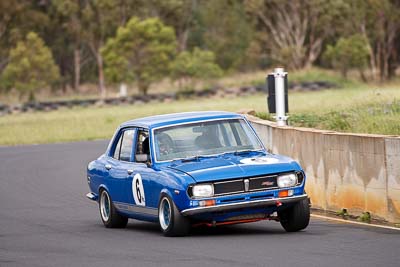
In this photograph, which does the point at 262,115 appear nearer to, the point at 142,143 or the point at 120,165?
the point at 120,165

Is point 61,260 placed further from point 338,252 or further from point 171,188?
point 338,252

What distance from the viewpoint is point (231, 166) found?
488 inches

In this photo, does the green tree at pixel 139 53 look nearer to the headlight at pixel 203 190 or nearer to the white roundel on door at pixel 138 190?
the white roundel on door at pixel 138 190

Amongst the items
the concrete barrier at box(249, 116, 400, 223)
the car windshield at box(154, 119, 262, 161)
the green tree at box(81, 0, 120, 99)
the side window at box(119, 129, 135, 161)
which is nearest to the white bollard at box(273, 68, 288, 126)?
the concrete barrier at box(249, 116, 400, 223)

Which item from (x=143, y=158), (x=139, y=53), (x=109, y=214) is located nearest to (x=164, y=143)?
(x=143, y=158)

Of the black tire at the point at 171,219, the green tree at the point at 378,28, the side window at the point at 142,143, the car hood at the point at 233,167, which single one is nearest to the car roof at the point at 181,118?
the side window at the point at 142,143

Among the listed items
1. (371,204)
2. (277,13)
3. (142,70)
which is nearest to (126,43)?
(142,70)

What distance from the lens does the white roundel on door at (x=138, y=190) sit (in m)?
13.3

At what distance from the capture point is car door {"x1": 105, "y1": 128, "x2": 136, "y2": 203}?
45.9 ft

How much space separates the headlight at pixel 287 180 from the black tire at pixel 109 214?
2.88 m

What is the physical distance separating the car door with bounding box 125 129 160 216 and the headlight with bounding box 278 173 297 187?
1438 mm

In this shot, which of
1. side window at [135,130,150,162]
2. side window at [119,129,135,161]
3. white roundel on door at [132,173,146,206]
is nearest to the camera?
white roundel on door at [132,173,146,206]

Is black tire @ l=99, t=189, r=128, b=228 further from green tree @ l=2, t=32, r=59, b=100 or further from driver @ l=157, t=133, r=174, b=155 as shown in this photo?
green tree @ l=2, t=32, r=59, b=100

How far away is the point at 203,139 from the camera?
13469mm
